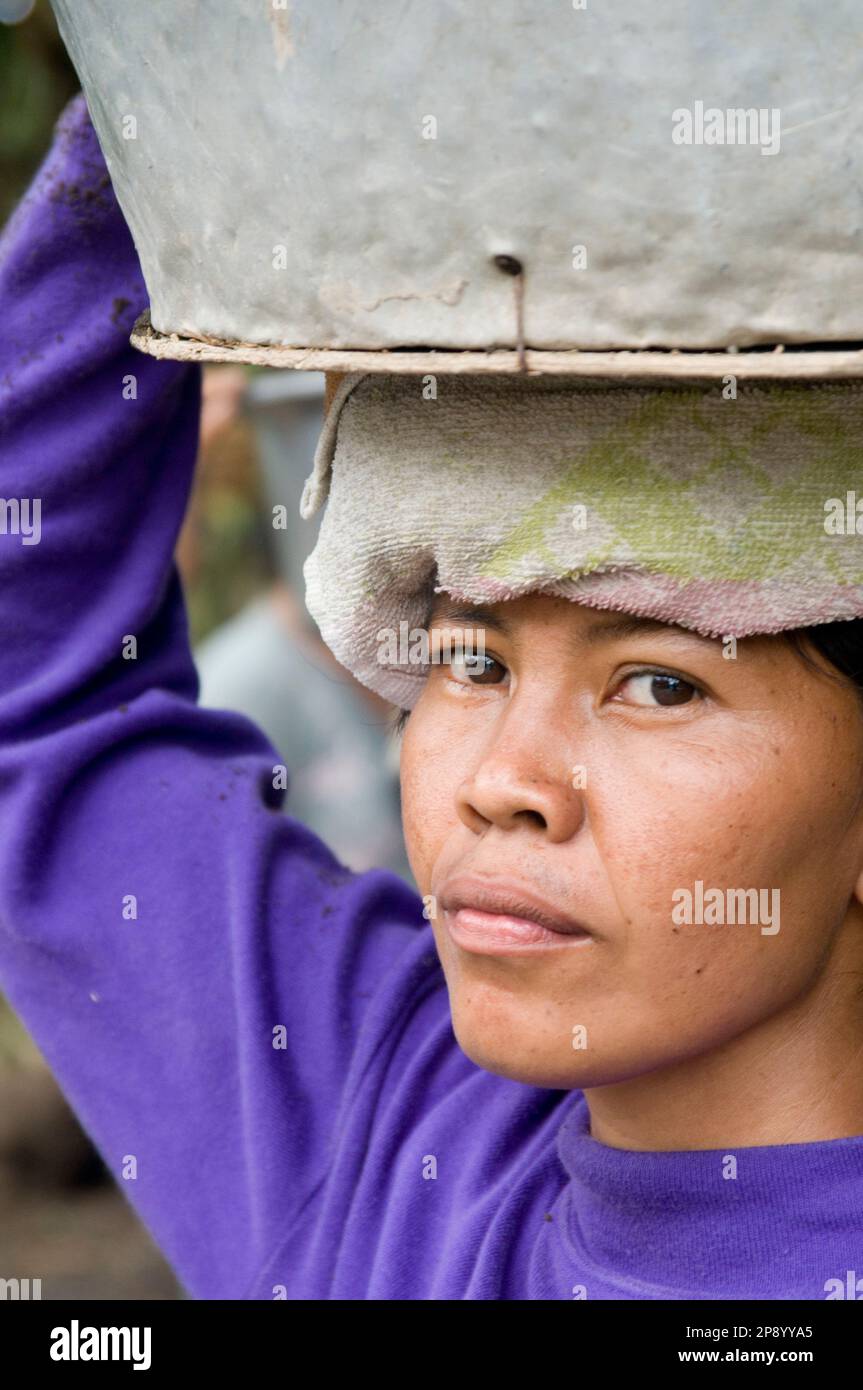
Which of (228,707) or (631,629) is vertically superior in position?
(228,707)

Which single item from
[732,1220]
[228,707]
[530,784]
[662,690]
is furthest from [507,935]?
[228,707]

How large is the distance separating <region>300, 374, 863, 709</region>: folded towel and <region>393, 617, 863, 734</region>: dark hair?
6 cm

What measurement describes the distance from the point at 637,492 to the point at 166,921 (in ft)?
2.86

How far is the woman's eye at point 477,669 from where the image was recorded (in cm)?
141

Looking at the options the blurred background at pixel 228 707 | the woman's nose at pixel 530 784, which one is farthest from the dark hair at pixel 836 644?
the blurred background at pixel 228 707

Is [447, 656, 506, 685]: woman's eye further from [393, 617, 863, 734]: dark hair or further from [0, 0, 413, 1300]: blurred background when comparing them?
[0, 0, 413, 1300]: blurred background

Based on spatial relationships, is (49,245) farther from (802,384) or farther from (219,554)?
(219,554)

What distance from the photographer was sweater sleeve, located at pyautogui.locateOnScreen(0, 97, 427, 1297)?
5.80 feet

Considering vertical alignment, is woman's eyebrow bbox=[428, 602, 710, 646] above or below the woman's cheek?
above

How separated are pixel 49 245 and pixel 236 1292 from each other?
1116 millimetres

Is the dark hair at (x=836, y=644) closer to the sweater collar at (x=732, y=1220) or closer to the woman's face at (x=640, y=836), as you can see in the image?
the woman's face at (x=640, y=836)

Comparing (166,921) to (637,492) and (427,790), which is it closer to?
(427,790)

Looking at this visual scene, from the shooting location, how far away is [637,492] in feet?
3.89

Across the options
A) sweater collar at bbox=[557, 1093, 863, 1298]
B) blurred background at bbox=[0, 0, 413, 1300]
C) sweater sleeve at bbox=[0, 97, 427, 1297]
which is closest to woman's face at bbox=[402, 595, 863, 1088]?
sweater collar at bbox=[557, 1093, 863, 1298]
